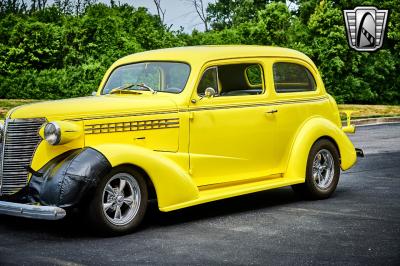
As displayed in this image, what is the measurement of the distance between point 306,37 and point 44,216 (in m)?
27.7

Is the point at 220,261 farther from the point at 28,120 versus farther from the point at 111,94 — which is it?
the point at 111,94

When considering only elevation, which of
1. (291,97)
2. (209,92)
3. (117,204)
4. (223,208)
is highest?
(209,92)

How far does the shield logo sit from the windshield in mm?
22312

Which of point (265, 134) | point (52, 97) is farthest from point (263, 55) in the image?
point (52, 97)

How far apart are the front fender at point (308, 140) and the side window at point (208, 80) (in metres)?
1.34

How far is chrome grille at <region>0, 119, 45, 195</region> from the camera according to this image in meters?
7.00

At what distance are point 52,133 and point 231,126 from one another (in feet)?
7.06

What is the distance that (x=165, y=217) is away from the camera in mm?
8039

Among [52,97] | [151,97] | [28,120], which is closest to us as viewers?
[28,120]

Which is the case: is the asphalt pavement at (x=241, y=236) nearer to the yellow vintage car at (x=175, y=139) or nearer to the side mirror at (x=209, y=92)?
the yellow vintage car at (x=175, y=139)

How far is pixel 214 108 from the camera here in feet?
26.2

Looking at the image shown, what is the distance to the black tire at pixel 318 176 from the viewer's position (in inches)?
352

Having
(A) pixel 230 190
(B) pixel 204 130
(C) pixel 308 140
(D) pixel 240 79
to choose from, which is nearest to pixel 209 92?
(B) pixel 204 130

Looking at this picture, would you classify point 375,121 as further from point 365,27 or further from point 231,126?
point 231,126
